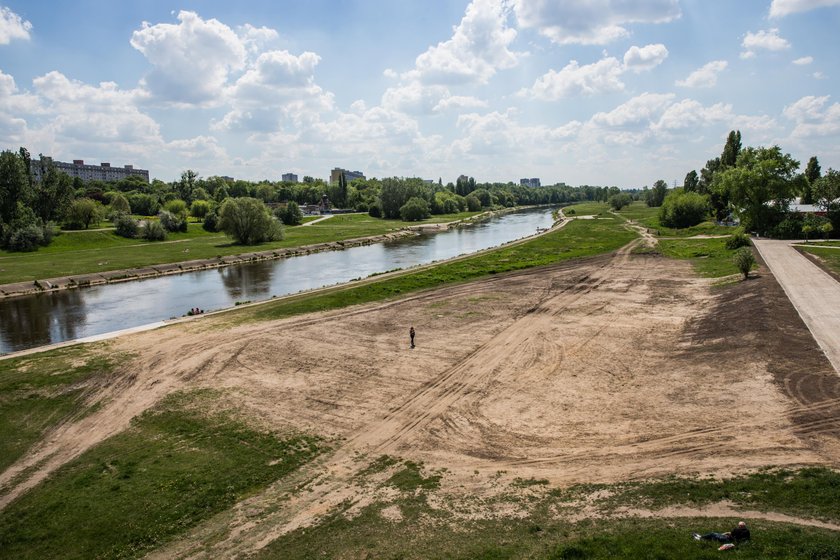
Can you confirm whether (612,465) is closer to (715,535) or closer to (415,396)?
(715,535)

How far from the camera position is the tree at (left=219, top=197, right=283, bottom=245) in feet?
308

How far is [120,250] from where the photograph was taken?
8406 cm

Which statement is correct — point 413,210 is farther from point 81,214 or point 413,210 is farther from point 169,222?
point 81,214

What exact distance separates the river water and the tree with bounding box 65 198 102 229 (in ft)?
139

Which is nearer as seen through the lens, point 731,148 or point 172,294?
point 172,294

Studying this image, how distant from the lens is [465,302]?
4400 centimetres

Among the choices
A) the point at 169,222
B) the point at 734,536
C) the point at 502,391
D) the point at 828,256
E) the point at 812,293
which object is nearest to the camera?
the point at 734,536

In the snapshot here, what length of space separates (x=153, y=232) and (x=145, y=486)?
9046cm

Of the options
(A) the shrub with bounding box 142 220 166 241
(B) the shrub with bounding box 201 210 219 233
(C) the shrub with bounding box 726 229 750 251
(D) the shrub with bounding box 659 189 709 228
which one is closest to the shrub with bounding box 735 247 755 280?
(C) the shrub with bounding box 726 229 750 251

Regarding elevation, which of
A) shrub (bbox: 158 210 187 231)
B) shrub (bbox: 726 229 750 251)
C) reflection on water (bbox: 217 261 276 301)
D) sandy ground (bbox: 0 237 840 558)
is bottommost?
sandy ground (bbox: 0 237 840 558)

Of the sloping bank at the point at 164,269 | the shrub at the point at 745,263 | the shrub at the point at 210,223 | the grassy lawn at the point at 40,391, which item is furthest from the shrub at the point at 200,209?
the shrub at the point at 745,263

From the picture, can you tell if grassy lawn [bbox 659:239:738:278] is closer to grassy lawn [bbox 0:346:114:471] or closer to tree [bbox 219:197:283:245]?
grassy lawn [bbox 0:346:114:471]

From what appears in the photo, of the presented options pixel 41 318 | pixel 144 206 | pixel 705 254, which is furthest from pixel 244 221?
pixel 705 254

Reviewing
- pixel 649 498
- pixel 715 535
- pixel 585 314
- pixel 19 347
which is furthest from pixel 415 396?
pixel 19 347
